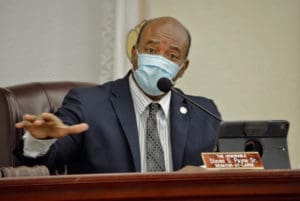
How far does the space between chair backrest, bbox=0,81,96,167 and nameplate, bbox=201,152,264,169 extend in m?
0.87

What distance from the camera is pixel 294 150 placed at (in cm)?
335

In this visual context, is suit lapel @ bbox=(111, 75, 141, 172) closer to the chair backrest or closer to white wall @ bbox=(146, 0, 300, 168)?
the chair backrest

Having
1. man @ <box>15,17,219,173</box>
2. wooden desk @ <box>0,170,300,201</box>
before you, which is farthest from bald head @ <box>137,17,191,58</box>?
wooden desk @ <box>0,170,300,201</box>

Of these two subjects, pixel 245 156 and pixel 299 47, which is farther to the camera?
pixel 299 47

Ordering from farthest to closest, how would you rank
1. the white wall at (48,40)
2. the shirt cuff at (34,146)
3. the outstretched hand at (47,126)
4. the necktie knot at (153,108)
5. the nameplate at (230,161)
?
the white wall at (48,40)
the necktie knot at (153,108)
the shirt cuff at (34,146)
the outstretched hand at (47,126)
the nameplate at (230,161)

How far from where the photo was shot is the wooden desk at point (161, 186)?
3.94 feet

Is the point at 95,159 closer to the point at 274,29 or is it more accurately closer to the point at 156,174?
the point at 156,174

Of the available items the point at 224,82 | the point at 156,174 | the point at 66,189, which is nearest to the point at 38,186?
the point at 66,189

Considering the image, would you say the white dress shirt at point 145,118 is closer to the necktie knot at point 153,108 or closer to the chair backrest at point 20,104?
the necktie knot at point 153,108

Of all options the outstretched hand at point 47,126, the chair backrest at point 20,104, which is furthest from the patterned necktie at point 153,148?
the outstretched hand at point 47,126

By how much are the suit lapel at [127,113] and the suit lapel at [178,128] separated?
0.14 m

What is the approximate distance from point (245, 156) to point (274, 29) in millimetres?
1891

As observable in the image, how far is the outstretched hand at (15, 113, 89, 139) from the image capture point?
1.63 m

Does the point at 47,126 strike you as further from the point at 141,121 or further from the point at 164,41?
the point at 164,41
